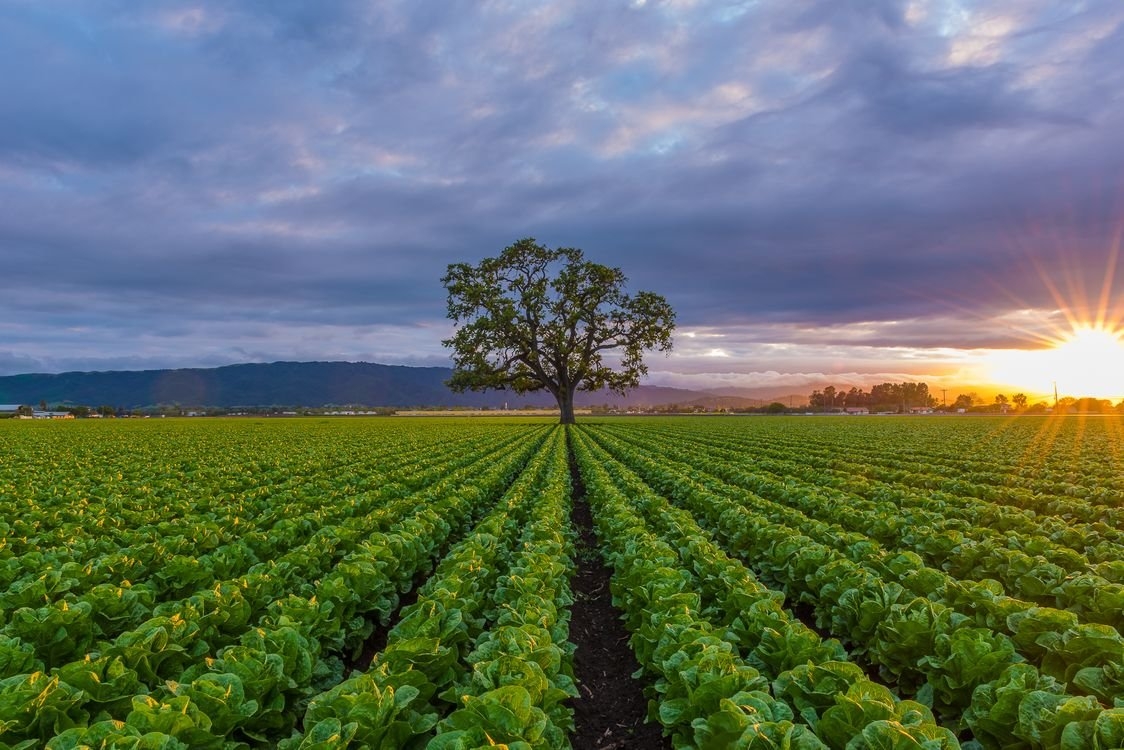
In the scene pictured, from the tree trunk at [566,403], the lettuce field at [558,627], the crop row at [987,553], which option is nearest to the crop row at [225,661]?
the lettuce field at [558,627]

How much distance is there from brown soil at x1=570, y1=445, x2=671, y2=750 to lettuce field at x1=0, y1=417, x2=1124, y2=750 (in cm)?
3

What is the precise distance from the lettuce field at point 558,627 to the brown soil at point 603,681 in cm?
3

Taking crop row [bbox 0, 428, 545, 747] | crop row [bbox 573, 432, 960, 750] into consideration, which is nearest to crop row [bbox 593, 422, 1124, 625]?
crop row [bbox 573, 432, 960, 750]

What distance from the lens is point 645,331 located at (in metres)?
64.9

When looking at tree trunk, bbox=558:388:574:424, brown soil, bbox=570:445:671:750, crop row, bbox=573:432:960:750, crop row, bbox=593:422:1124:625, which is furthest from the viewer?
tree trunk, bbox=558:388:574:424

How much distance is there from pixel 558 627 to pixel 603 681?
1.59m

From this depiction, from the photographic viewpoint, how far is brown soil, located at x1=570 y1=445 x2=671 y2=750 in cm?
568

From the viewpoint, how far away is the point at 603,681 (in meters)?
6.86

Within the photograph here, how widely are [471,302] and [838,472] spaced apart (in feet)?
157

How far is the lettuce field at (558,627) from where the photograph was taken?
144 inches

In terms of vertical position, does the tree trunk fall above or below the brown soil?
above

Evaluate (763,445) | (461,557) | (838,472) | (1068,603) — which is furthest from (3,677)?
(763,445)

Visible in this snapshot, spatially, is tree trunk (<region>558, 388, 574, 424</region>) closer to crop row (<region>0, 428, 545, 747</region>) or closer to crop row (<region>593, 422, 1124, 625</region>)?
crop row (<region>593, 422, 1124, 625</region>)

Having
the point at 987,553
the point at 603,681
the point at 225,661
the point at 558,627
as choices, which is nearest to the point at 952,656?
the point at 558,627
